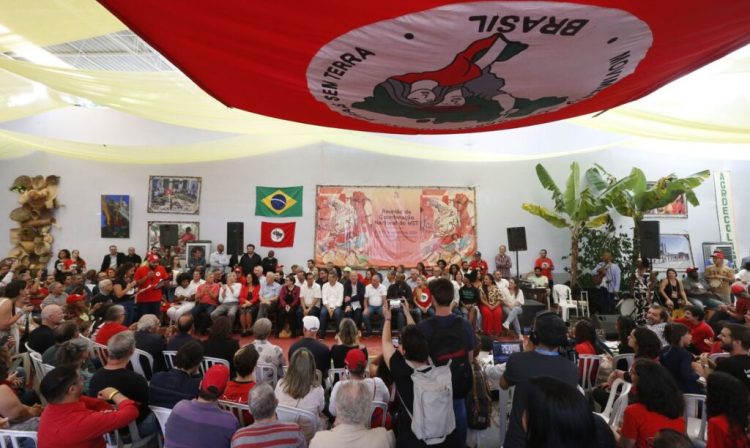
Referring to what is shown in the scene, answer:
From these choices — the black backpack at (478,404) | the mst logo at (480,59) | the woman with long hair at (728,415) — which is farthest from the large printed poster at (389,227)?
the woman with long hair at (728,415)

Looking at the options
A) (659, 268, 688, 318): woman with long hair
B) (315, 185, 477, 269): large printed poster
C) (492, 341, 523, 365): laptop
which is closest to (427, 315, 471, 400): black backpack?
(492, 341, 523, 365): laptop

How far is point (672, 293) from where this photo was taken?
6281 millimetres

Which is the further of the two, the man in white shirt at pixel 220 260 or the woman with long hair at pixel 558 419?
the man in white shirt at pixel 220 260

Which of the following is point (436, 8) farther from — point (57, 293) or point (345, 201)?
point (345, 201)

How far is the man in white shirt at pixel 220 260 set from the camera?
8.30m

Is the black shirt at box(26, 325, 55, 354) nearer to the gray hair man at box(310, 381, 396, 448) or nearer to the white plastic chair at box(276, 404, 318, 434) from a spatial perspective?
the white plastic chair at box(276, 404, 318, 434)

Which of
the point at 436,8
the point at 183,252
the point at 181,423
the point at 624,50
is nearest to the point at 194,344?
the point at 181,423

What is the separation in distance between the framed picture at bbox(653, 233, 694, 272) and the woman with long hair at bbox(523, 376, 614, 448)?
925cm

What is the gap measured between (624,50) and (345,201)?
6.74 metres

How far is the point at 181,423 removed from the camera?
5.80ft

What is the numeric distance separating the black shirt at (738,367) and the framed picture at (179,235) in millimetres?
8868

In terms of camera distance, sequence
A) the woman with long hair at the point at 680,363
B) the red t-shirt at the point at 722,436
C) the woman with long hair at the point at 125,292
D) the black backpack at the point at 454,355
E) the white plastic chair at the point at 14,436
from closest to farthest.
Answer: the red t-shirt at the point at 722,436
the white plastic chair at the point at 14,436
the black backpack at the point at 454,355
the woman with long hair at the point at 680,363
the woman with long hair at the point at 125,292

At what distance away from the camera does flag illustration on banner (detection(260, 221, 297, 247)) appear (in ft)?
29.1

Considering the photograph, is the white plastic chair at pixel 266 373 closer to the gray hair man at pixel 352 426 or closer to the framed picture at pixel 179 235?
the gray hair man at pixel 352 426
